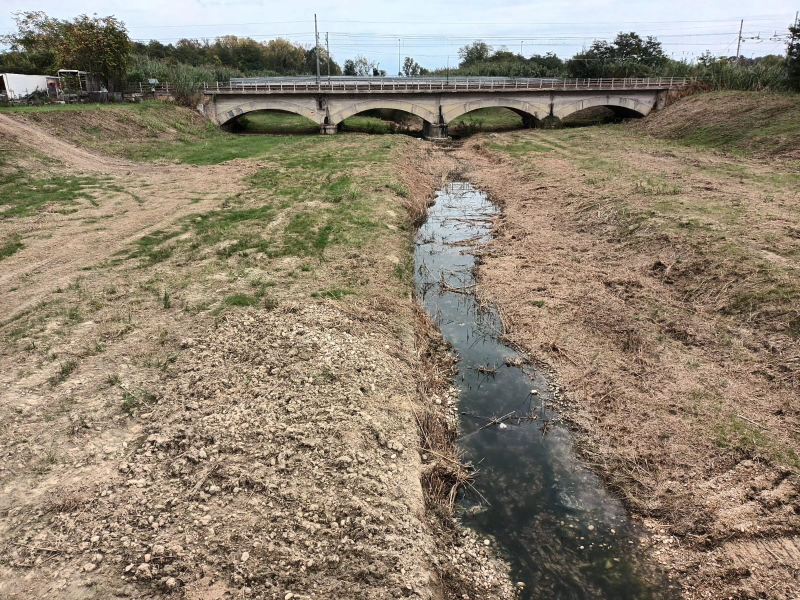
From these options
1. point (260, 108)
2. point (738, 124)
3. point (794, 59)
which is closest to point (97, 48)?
point (260, 108)

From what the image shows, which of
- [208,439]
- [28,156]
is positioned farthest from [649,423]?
[28,156]

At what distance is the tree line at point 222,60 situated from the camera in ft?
172

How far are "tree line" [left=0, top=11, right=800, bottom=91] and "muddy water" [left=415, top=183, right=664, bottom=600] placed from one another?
→ 172 feet

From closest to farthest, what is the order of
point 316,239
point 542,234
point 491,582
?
point 491,582
point 316,239
point 542,234

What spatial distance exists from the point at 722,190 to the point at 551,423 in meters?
19.1

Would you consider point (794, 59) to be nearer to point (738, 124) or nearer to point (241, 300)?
point (738, 124)

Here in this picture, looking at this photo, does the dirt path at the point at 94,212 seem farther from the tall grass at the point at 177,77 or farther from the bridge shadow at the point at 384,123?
the bridge shadow at the point at 384,123

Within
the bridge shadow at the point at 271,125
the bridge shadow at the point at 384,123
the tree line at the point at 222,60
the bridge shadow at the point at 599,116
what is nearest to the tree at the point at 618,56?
the tree line at the point at 222,60

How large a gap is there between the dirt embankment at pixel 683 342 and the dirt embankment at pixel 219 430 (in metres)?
3.27

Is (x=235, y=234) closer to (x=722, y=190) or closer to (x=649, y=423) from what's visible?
(x=649, y=423)

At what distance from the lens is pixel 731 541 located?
26.0 feet

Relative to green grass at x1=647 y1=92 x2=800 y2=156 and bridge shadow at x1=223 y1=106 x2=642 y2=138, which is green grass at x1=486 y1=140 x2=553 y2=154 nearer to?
green grass at x1=647 y1=92 x2=800 y2=156

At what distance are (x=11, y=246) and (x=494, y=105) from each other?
178 ft

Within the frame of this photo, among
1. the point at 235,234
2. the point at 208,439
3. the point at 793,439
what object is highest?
the point at 235,234
